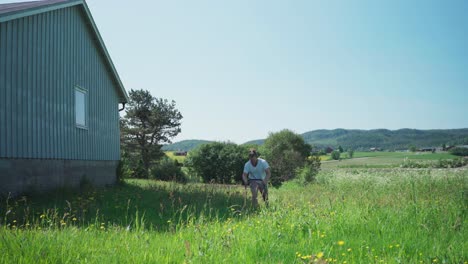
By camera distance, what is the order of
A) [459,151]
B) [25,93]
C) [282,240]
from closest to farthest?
[282,240], [25,93], [459,151]

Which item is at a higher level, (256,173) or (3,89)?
(3,89)

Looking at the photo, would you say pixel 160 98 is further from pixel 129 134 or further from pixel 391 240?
pixel 391 240

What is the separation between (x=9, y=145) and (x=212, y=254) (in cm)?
852

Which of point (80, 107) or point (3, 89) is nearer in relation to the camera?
point (3, 89)

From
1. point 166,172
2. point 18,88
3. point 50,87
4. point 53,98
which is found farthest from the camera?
point 166,172

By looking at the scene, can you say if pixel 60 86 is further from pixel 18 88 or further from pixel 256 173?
pixel 256 173

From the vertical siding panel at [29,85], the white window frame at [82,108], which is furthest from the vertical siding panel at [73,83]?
the vertical siding panel at [29,85]

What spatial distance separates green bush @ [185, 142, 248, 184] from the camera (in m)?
26.9

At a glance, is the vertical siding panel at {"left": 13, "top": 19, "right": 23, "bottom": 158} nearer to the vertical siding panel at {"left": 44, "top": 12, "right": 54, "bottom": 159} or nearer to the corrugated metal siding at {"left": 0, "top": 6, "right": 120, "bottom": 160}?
the corrugated metal siding at {"left": 0, "top": 6, "right": 120, "bottom": 160}


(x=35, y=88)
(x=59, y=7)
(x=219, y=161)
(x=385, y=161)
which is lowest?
(x=385, y=161)

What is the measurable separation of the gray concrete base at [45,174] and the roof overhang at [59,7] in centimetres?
409

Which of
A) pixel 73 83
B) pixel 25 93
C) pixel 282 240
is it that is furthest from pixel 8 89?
pixel 282 240

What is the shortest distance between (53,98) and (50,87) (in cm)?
39

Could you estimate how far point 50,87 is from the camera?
11836mm
